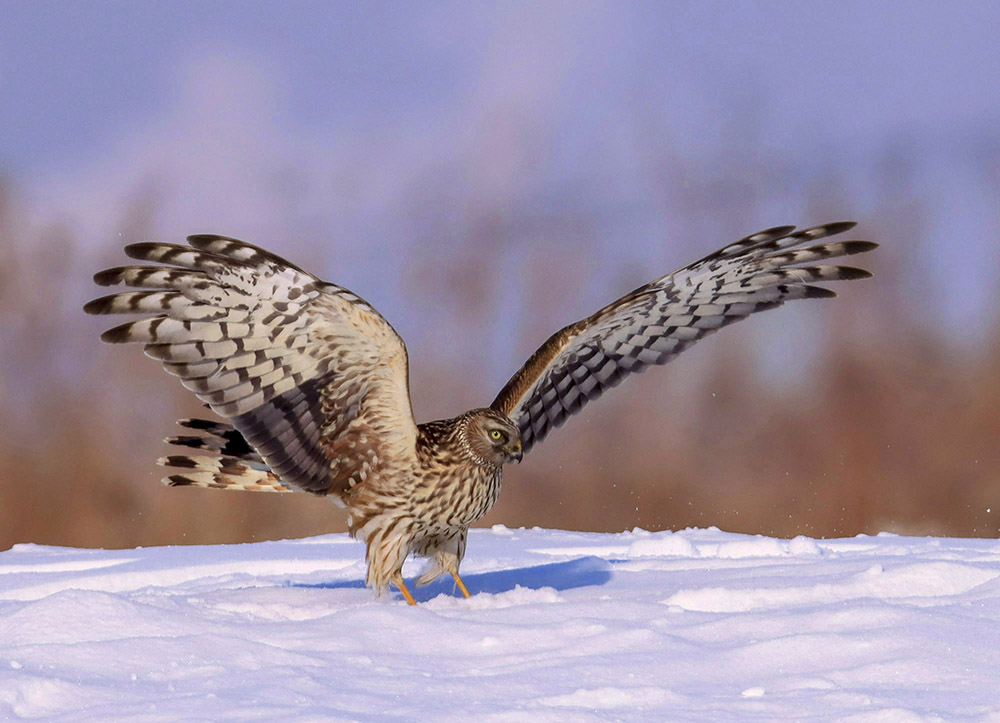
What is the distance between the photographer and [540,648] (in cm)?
365

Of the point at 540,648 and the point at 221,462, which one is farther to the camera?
the point at 221,462

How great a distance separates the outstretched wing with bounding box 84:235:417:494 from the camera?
14.5 ft

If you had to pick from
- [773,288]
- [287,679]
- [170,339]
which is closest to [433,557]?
[170,339]

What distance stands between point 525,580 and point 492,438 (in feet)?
2.97

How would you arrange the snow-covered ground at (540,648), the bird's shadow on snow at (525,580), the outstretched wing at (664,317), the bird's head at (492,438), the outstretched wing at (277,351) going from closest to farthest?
the snow-covered ground at (540,648)
the outstretched wing at (277,351)
the bird's head at (492,438)
the bird's shadow on snow at (525,580)
the outstretched wing at (664,317)

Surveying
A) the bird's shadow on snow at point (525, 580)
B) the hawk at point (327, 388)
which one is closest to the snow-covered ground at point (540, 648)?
the bird's shadow on snow at point (525, 580)

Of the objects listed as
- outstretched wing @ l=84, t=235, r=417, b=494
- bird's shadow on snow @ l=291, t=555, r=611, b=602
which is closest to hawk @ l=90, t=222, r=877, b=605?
outstretched wing @ l=84, t=235, r=417, b=494

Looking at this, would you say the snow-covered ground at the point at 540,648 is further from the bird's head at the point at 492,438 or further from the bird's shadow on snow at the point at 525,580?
the bird's head at the point at 492,438

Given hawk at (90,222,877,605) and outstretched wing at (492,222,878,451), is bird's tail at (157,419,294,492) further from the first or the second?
outstretched wing at (492,222,878,451)

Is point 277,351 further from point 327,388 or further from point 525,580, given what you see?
point 525,580

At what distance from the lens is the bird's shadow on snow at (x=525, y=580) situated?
523 cm

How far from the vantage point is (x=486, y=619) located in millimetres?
4113

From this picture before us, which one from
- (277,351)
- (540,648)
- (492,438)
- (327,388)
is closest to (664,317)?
(492,438)

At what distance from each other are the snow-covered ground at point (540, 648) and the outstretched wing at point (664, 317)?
0.96 metres
